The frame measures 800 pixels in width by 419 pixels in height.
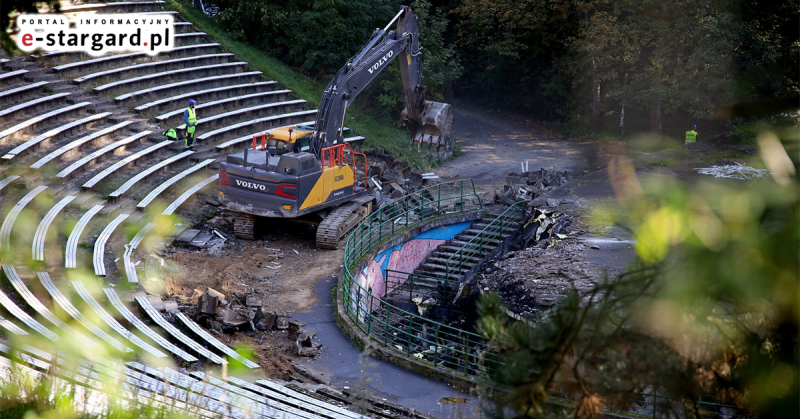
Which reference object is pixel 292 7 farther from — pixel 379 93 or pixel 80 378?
pixel 80 378

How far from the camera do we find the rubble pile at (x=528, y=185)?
2119cm

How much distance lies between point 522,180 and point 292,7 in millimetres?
14569

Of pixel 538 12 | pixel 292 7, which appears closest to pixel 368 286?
pixel 292 7

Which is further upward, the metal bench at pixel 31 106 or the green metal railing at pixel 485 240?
the metal bench at pixel 31 106

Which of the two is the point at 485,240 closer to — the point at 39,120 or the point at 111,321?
the point at 111,321

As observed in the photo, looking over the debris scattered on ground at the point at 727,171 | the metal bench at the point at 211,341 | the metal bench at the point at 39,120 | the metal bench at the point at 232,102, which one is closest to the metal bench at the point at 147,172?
the metal bench at the point at 232,102

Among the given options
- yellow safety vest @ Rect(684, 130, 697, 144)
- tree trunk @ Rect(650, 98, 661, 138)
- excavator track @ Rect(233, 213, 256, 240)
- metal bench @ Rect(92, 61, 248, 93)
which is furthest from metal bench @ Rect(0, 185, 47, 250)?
tree trunk @ Rect(650, 98, 661, 138)

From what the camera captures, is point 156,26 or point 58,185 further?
point 156,26

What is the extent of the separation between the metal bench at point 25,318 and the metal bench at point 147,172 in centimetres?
639

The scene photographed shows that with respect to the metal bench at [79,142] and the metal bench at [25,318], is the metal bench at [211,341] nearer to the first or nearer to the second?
the metal bench at [25,318]

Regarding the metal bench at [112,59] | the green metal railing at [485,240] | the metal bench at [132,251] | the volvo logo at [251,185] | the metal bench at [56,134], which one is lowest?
the green metal railing at [485,240]

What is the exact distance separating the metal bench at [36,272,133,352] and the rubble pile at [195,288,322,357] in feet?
6.89

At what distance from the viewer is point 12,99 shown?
19.5 m

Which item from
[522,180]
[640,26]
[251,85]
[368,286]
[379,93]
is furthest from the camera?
[379,93]
